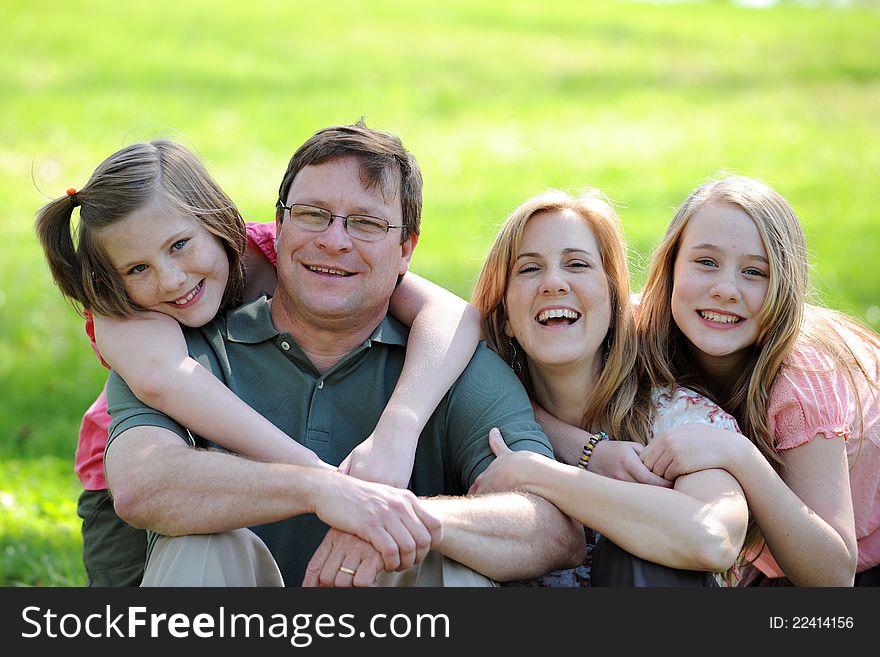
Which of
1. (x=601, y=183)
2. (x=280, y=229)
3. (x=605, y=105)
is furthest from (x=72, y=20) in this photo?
(x=280, y=229)

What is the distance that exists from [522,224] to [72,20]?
611 inches

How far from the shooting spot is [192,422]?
11.5ft

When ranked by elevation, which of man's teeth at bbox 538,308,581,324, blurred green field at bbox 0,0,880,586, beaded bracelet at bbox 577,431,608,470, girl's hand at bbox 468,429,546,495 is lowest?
girl's hand at bbox 468,429,546,495

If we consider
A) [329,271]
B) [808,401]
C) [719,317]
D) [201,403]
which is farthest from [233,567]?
[808,401]

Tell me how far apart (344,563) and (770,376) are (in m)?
1.59

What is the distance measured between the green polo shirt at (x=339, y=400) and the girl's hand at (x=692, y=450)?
40 cm

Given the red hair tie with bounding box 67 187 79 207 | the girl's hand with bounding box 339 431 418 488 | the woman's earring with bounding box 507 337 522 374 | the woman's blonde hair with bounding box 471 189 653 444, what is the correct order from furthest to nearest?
the woman's earring with bounding box 507 337 522 374, the woman's blonde hair with bounding box 471 189 653 444, the red hair tie with bounding box 67 187 79 207, the girl's hand with bounding box 339 431 418 488

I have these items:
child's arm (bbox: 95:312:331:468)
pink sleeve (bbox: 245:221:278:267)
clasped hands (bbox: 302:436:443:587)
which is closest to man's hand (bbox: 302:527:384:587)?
clasped hands (bbox: 302:436:443:587)

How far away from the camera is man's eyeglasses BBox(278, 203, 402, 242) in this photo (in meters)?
3.86

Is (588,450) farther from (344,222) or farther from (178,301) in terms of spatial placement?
(178,301)

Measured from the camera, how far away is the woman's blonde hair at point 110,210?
3684 millimetres

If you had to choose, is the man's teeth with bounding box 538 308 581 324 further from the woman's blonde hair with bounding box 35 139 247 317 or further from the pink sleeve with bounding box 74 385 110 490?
the pink sleeve with bounding box 74 385 110 490

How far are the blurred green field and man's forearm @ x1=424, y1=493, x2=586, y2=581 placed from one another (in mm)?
2115

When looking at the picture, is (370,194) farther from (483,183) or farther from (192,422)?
(483,183)
